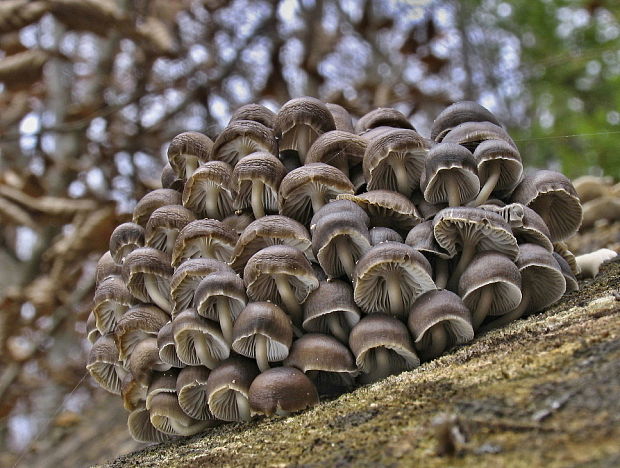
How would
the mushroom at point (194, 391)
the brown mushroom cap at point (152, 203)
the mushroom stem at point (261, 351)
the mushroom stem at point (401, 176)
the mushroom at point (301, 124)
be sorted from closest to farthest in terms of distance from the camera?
the mushroom stem at point (261, 351) → the mushroom at point (194, 391) → the mushroom stem at point (401, 176) → the mushroom at point (301, 124) → the brown mushroom cap at point (152, 203)

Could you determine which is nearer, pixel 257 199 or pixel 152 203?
pixel 257 199

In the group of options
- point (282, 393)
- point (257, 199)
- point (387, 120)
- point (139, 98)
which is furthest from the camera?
point (139, 98)

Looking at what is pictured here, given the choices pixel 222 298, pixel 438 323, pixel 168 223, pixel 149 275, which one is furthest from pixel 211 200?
pixel 438 323

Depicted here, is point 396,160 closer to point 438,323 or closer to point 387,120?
point 387,120

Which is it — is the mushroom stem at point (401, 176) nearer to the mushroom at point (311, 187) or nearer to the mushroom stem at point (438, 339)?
the mushroom at point (311, 187)

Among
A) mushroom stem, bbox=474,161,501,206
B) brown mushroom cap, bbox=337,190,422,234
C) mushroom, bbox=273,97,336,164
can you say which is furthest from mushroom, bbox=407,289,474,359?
mushroom, bbox=273,97,336,164

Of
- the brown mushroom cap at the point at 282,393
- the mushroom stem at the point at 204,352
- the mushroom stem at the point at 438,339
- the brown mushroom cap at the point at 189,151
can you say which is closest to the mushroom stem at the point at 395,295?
the mushroom stem at the point at 438,339

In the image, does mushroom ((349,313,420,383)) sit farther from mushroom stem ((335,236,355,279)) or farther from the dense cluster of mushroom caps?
mushroom stem ((335,236,355,279))
